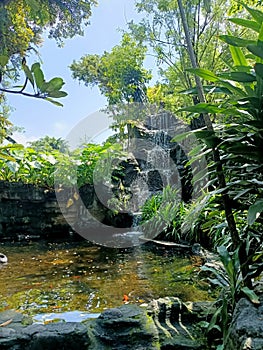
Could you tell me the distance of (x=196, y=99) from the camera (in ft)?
27.8

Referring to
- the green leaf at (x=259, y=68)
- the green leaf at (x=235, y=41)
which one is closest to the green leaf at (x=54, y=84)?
the green leaf at (x=259, y=68)

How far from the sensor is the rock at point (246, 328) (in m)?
1.00

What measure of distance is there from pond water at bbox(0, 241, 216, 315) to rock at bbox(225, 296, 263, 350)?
3.25ft

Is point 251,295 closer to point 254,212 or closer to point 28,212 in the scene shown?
point 254,212

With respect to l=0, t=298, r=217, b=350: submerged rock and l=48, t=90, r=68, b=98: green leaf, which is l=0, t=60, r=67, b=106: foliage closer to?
l=48, t=90, r=68, b=98: green leaf

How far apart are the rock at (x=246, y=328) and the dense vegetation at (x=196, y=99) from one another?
0.20 ft

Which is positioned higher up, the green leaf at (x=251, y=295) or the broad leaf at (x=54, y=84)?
the broad leaf at (x=54, y=84)

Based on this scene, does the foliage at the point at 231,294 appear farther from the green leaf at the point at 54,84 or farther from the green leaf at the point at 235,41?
the green leaf at the point at 54,84

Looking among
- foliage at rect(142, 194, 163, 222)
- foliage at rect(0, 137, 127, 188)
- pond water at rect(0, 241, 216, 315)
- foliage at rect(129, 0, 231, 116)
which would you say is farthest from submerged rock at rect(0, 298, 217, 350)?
foliage at rect(129, 0, 231, 116)

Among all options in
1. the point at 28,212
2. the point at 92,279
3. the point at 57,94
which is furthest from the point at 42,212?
the point at 57,94

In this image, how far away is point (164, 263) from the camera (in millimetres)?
3320

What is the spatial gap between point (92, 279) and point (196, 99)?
6754mm

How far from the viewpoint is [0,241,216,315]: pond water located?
2.18 metres

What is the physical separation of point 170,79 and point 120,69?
441 cm
